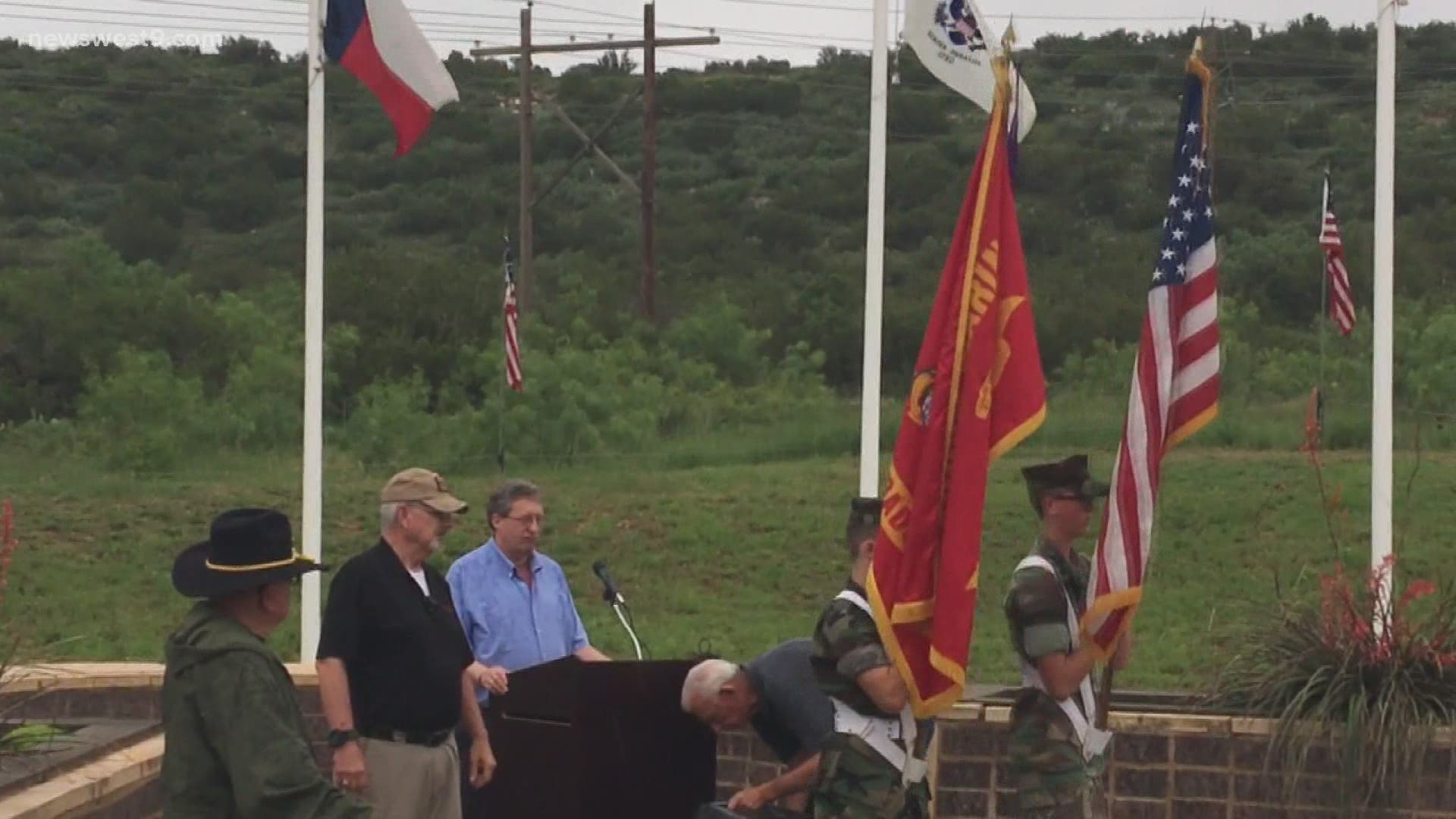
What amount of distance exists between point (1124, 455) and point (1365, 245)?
2768cm

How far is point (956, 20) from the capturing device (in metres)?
12.0

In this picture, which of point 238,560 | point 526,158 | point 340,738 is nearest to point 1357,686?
point 340,738

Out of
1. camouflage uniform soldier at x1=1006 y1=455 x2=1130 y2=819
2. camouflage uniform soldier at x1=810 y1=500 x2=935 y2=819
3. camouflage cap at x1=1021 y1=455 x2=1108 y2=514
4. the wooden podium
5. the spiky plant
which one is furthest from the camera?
the spiky plant

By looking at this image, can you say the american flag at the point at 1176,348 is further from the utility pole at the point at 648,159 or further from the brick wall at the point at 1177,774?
the utility pole at the point at 648,159

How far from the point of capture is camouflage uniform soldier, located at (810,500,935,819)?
723 centimetres

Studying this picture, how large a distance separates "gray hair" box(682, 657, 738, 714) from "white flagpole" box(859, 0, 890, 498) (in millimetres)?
3935

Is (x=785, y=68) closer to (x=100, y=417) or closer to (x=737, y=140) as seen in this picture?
(x=737, y=140)

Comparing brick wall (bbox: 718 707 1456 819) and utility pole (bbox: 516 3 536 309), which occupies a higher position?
utility pole (bbox: 516 3 536 309)

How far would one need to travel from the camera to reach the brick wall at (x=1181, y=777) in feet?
30.7

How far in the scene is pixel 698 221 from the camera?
43.2m

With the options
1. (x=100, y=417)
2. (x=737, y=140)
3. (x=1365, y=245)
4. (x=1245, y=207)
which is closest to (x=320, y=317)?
(x=100, y=417)

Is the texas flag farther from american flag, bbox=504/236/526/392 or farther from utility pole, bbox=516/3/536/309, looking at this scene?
utility pole, bbox=516/3/536/309

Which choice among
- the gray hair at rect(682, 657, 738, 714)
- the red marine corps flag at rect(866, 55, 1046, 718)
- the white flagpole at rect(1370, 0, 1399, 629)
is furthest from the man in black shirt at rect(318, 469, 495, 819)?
the white flagpole at rect(1370, 0, 1399, 629)

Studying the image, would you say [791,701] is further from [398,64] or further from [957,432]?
[398,64]
